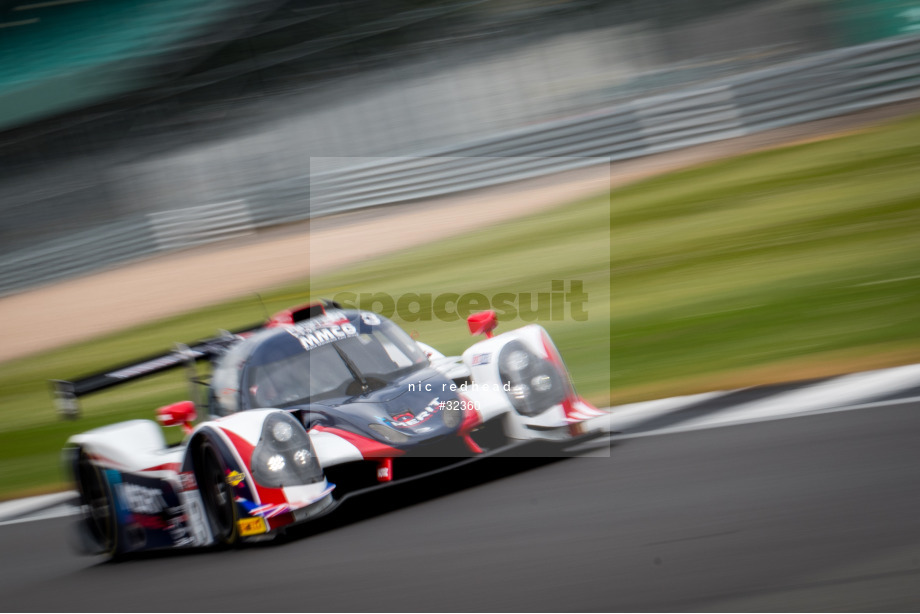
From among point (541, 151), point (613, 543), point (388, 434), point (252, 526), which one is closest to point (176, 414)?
point (252, 526)

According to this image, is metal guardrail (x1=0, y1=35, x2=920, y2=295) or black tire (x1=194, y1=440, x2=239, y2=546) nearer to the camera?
black tire (x1=194, y1=440, x2=239, y2=546)

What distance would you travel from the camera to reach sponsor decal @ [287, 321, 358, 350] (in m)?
5.75

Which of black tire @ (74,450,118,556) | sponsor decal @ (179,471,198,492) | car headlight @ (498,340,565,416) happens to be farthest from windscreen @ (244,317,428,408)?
black tire @ (74,450,118,556)

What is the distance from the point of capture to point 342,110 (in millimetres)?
23062

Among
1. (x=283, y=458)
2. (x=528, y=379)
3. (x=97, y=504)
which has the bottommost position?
(x=97, y=504)

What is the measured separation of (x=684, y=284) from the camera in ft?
33.0

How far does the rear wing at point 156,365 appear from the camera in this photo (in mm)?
5801

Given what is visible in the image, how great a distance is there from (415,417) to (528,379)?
692mm

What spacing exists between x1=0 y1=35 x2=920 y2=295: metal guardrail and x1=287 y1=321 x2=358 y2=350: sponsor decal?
10000mm

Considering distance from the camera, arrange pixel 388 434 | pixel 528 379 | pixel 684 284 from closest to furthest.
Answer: pixel 388 434, pixel 528 379, pixel 684 284

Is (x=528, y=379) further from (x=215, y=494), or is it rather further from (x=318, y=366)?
(x=215, y=494)

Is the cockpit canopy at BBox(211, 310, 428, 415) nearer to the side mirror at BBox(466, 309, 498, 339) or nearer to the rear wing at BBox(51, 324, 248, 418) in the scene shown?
the rear wing at BBox(51, 324, 248, 418)

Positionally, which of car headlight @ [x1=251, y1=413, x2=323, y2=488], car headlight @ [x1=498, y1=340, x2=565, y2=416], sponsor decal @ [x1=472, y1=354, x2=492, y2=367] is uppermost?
sponsor decal @ [x1=472, y1=354, x2=492, y2=367]

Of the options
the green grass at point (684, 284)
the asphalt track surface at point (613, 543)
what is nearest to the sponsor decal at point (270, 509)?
the asphalt track surface at point (613, 543)
